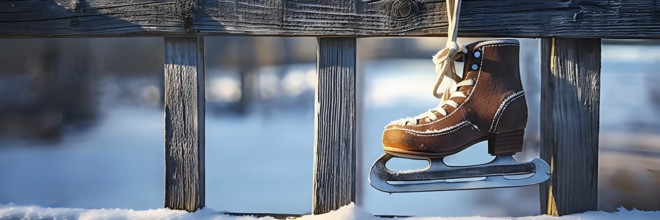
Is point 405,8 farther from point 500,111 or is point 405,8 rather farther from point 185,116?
point 185,116

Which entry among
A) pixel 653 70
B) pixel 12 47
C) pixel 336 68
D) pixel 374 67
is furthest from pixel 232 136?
pixel 653 70

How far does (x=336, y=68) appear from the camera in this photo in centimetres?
182

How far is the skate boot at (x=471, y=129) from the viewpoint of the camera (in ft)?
5.58

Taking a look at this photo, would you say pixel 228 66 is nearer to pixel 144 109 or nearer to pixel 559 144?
pixel 144 109

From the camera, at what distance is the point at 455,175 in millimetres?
1720

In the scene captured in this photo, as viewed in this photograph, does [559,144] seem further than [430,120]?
Yes

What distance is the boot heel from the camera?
1.73 meters

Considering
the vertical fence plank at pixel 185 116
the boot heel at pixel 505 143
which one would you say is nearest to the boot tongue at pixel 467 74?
the boot heel at pixel 505 143

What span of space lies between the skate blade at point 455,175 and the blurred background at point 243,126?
76cm

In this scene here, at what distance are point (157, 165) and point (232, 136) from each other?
149 cm

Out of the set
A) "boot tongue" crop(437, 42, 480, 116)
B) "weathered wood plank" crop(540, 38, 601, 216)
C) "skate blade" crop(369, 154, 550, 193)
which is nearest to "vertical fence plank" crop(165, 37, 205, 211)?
"skate blade" crop(369, 154, 550, 193)

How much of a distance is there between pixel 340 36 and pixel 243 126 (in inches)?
266

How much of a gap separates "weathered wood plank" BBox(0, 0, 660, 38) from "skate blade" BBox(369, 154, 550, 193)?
0.29m

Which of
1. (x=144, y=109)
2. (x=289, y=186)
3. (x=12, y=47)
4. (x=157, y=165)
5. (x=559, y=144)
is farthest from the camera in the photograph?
(x=12, y=47)
